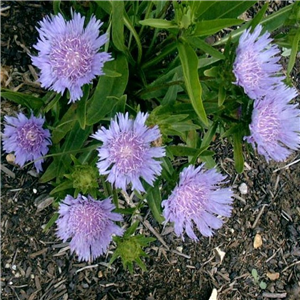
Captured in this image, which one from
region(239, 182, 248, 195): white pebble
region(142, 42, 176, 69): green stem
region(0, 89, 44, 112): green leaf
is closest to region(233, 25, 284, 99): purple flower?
region(142, 42, 176, 69): green stem

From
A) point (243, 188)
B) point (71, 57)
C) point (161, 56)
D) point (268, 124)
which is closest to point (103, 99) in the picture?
point (71, 57)

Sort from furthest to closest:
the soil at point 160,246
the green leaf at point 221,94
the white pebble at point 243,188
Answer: the white pebble at point 243,188, the soil at point 160,246, the green leaf at point 221,94

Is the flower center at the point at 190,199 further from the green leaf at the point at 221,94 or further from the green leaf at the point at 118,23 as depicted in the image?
the green leaf at the point at 118,23

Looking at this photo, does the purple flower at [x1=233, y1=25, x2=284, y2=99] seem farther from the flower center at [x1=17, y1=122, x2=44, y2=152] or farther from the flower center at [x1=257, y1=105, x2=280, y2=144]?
the flower center at [x1=17, y1=122, x2=44, y2=152]

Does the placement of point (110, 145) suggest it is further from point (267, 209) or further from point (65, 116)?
point (267, 209)

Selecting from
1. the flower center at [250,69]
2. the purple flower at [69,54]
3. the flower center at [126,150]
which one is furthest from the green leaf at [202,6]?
the flower center at [126,150]

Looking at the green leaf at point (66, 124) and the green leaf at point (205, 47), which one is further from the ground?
the green leaf at point (205, 47)

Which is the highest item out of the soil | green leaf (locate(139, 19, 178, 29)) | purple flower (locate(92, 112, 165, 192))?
green leaf (locate(139, 19, 178, 29))
